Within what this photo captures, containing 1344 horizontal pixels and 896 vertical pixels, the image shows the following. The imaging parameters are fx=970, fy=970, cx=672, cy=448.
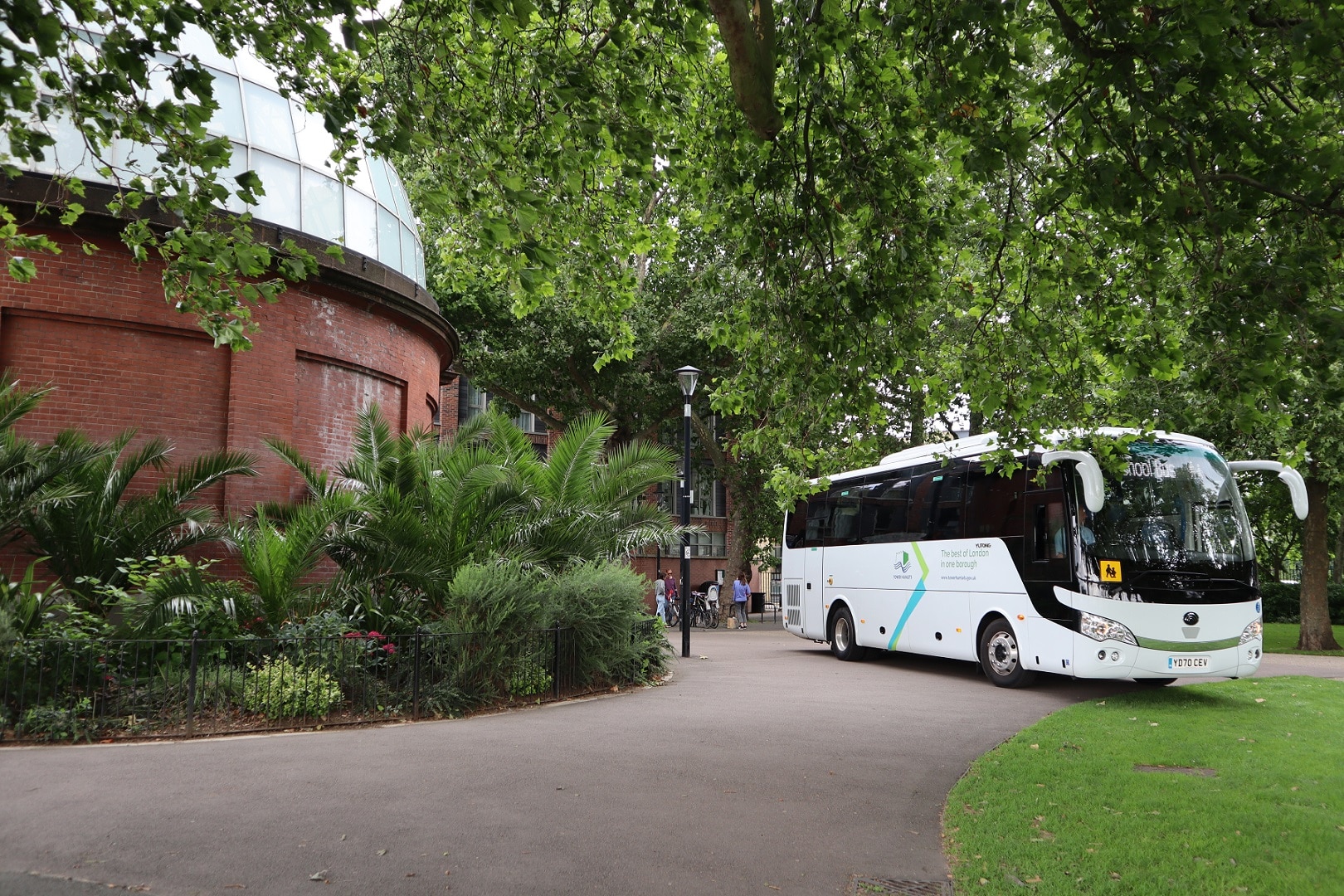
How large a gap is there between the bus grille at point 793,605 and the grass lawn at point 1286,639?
11.1 meters

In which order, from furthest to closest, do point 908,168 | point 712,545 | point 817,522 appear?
point 712,545 → point 817,522 → point 908,168

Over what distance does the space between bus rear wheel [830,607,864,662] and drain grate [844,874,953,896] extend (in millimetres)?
12773

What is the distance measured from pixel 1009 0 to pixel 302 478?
11019 millimetres

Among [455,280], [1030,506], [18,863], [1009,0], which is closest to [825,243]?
[1009,0]

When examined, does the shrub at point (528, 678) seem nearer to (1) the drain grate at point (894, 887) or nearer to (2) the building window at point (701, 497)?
(1) the drain grate at point (894, 887)

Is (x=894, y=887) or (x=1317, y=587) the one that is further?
(x=1317, y=587)

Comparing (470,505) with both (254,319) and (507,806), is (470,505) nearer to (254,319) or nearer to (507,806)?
(254,319)

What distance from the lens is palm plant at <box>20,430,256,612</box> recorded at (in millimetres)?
10289

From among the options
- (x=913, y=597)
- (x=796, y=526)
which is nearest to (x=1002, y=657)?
(x=913, y=597)

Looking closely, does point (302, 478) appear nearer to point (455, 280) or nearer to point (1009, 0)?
point (455, 280)

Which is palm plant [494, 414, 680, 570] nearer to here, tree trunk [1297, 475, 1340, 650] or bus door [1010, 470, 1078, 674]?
bus door [1010, 470, 1078, 674]

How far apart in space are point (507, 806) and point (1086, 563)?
27.2 ft

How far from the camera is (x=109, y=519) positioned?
10.6 metres

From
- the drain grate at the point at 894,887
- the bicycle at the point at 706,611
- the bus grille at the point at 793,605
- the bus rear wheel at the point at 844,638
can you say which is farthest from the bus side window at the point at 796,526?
the drain grate at the point at 894,887
